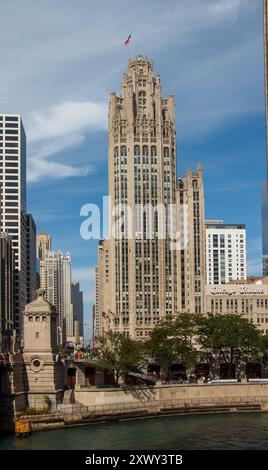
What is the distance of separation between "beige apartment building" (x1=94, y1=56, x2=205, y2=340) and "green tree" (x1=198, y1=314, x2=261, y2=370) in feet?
142

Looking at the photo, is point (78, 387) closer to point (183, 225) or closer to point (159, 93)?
point (183, 225)

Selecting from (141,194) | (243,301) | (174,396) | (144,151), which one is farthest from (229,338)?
(144,151)

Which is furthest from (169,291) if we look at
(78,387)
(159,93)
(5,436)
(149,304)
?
(5,436)

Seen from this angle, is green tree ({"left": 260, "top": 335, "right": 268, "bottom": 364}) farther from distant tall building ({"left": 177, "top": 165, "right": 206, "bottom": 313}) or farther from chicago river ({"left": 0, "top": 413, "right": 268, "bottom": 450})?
distant tall building ({"left": 177, "top": 165, "right": 206, "bottom": 313})

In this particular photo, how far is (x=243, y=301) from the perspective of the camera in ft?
586

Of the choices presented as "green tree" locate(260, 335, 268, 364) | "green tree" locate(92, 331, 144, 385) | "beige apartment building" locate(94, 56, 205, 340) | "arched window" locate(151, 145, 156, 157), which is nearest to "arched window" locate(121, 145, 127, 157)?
"beige apartment building" locate(94, 56, 205, 340)

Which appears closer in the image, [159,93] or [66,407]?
[66,407]

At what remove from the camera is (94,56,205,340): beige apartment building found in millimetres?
185250

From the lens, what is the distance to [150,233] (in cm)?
18438

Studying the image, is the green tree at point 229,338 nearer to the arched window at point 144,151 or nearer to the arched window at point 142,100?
the arched window at point 144,151

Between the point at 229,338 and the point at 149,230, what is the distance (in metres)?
56.9

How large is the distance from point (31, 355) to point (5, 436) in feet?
49.8

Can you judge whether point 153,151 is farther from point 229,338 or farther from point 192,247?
point 229,338

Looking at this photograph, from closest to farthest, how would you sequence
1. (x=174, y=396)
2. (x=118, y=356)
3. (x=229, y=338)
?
(x=174, y=396), (x=118, y=356), (x=229, y=338)
